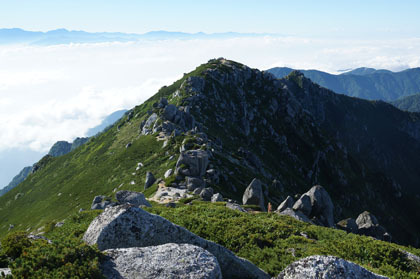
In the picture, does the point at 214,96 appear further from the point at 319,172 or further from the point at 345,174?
the point at 345,174

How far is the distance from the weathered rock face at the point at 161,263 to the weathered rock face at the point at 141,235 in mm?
1392

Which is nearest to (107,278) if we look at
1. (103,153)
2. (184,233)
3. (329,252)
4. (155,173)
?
(184,233)

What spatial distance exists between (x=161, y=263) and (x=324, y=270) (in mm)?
6872

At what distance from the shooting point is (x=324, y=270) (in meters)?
11.1

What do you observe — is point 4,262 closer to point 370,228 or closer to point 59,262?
point 59,262

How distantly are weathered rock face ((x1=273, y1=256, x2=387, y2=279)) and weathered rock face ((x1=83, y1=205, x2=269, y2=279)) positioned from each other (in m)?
3.52

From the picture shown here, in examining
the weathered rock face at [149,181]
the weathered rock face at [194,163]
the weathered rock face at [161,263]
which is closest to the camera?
the weathered rock face at [161,263]

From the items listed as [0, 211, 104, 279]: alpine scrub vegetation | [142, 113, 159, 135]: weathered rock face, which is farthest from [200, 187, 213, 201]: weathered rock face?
[142, 113, 159, 135]: weathered rock face

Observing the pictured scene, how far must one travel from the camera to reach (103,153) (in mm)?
115750

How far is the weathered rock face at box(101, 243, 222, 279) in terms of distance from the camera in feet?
37.3

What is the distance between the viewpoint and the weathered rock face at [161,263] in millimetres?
11383

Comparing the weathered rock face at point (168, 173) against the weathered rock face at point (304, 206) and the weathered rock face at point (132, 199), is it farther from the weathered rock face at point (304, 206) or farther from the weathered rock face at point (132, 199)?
the weathered rock face at point (304, 206)

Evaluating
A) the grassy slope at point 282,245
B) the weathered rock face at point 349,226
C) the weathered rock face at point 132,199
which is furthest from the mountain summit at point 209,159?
the grassy slope at point 282,245

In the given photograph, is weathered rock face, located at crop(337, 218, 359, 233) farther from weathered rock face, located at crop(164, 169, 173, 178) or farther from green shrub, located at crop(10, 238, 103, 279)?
green shrub, located at crop(10, 238, 103, 279)
